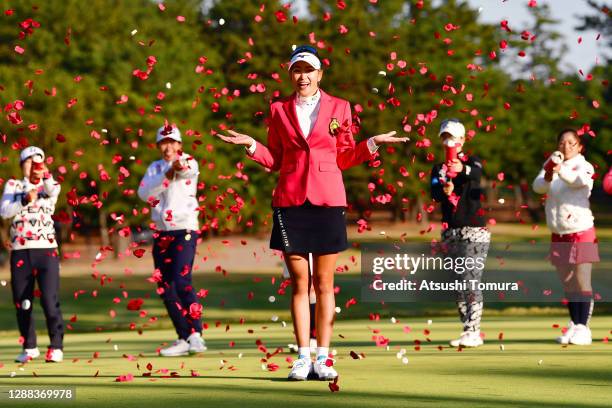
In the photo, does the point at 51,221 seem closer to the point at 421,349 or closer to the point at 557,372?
the point at 421,349

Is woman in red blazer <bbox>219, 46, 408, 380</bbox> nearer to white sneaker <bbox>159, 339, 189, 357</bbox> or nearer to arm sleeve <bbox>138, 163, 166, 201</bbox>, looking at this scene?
arm sleeve <bbox>138, 163, 166, 201</bbox>

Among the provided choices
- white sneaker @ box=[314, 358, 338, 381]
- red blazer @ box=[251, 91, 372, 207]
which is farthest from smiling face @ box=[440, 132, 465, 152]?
white sneaker @ box=[314, 358, 338, 381]

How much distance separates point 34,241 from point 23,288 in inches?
17.7

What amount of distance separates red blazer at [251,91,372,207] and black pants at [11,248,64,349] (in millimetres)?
3485

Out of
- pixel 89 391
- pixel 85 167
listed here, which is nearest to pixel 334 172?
pixel 89 391

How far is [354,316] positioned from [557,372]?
9.01m

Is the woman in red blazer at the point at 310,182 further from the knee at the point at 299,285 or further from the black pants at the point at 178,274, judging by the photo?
the black pants at the point at 178,274

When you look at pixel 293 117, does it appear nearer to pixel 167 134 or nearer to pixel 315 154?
pixel 315 154

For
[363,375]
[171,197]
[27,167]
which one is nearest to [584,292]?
[363,375]

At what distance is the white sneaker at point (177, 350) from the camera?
460 inches

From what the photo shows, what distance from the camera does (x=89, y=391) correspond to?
28.2ft

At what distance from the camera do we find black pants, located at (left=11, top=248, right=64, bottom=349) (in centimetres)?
1134

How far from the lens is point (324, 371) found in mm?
8570

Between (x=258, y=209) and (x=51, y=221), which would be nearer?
(x=51, y=221)
